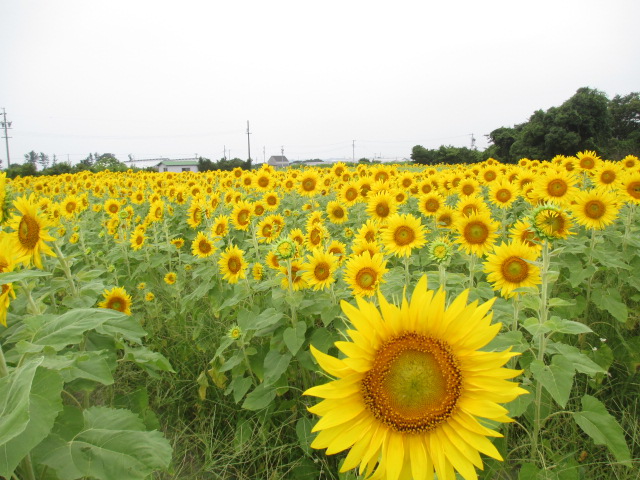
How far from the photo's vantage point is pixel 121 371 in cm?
316

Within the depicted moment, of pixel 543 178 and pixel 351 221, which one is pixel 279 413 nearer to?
pixel 351 221

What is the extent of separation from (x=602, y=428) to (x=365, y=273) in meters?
1.31

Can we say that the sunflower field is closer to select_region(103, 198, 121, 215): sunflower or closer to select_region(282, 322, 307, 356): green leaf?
select_region(282, 322, 307, 356): green leaf

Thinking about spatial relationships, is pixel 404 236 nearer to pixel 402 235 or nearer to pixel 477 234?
pixel 402 235

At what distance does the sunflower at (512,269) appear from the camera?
2402 mm

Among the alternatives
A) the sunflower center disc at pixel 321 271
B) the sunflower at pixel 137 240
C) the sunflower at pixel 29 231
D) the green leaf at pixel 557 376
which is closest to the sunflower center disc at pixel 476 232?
the sunflower center disc at pixel 321 271

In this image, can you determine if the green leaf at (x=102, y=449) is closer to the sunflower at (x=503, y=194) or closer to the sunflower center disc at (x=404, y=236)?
the sunflower center disc at (x=404, y=236)

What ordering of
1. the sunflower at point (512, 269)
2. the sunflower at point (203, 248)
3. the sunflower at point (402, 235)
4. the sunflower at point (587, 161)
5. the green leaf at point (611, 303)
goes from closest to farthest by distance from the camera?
the sunflower at point (512, 269)
the green leaf at point (611, 303)
the sunflower at point (402, 235)
the sunflower at point (203, 248)
the sunflower at point (587, 161)

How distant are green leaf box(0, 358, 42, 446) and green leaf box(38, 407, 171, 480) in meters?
0.35

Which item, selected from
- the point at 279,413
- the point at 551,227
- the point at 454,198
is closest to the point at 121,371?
the point at 279,413

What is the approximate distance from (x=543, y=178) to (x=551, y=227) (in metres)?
2.91

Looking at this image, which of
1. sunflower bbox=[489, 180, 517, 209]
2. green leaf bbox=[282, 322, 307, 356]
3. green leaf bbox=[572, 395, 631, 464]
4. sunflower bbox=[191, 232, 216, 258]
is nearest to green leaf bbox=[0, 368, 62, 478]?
green leaf bbox=[282, 322, 307, 356]

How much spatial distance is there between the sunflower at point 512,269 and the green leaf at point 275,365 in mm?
1316

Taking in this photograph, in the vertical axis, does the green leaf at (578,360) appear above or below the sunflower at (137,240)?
below
